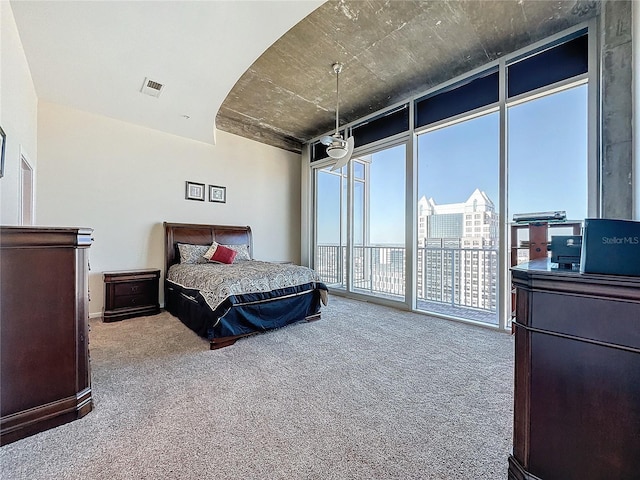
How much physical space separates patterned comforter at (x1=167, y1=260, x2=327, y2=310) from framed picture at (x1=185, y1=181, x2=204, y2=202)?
1476 millimetres

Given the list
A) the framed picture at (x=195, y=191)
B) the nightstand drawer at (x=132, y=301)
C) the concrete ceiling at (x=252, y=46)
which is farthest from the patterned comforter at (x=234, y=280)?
the concrete ceiling at (x=252, y=46)

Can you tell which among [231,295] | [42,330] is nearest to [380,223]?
[231,295]

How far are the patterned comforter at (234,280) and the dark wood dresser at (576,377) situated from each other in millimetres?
2494

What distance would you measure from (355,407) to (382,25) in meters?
3.59

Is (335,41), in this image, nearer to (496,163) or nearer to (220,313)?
(496,163)

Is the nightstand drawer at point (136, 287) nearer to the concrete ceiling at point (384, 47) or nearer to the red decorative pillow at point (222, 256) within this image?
the red decorative pillow at point (222, 256)

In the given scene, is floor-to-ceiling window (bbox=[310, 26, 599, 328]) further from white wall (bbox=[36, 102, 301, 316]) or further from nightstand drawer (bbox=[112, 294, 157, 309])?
nightstand drawer (bbox=[112, 294, 157, 309])

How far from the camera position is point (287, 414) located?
1702 mm

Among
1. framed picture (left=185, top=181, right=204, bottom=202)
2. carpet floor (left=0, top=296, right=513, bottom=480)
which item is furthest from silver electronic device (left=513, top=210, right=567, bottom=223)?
framed picture (left=185, top=181, right=204, bottom=202)

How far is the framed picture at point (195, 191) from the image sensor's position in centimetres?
475

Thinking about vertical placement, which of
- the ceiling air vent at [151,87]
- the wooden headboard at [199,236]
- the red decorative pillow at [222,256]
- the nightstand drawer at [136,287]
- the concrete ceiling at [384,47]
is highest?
the concrete ceiling at [384,47]

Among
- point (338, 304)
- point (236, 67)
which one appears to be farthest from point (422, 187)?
point (236, 67)

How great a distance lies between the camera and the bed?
285cm

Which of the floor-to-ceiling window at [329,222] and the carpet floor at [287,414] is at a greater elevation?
the floor-to-ceiling window at [329,222]
